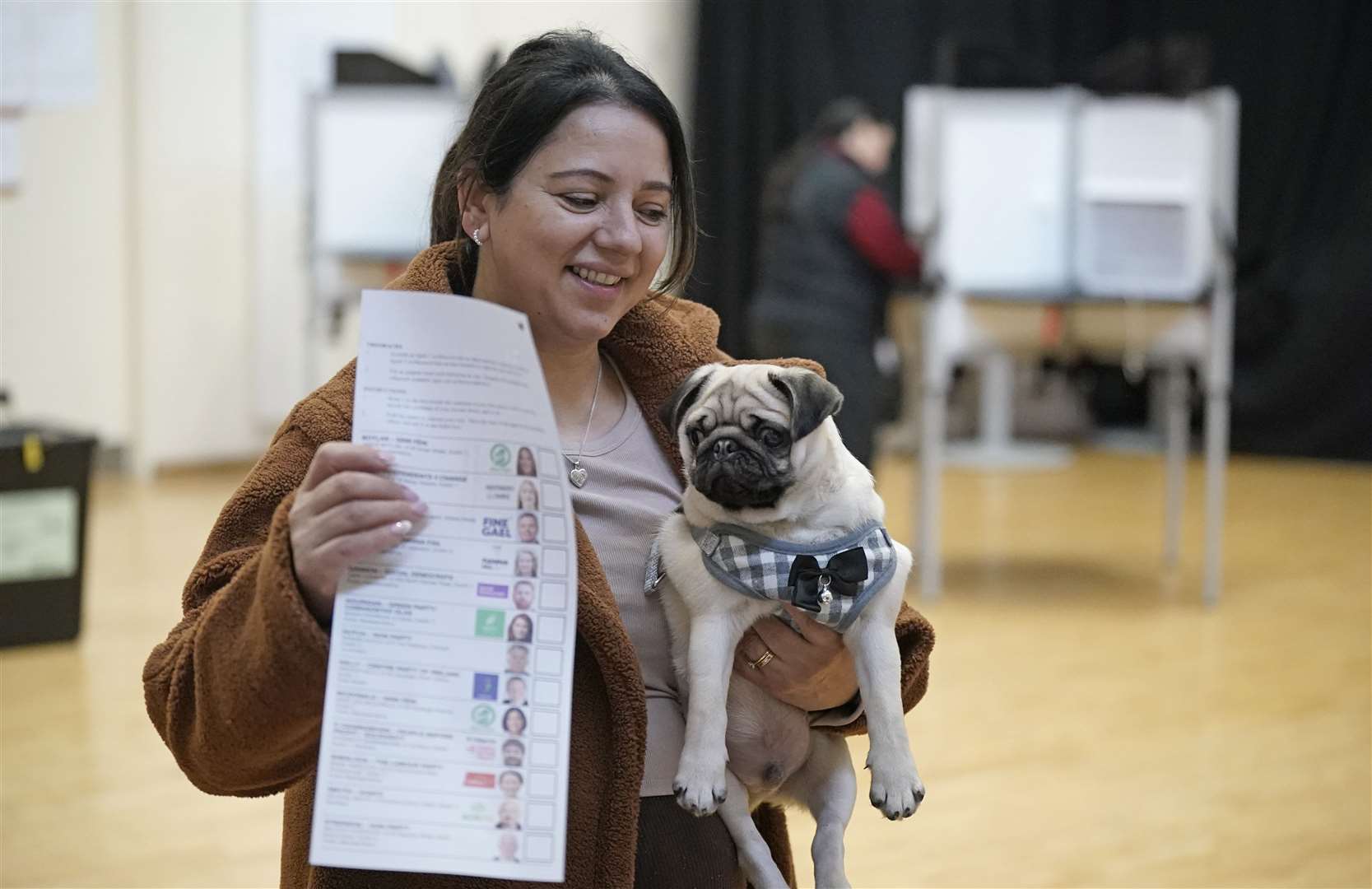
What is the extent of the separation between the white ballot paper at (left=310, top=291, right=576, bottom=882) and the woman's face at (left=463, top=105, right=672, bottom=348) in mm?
287

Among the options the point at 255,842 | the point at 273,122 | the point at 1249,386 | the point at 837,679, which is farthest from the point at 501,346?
the point at 1249,386

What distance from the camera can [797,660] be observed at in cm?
151

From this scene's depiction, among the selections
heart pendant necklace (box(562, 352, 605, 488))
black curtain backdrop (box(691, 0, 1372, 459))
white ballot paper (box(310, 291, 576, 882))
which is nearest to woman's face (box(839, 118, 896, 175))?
black curtain backdrop (box(691, 0, 1372, 459))

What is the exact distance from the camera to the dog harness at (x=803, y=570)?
57.0 inches

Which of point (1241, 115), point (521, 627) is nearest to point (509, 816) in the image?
point (521, 627)

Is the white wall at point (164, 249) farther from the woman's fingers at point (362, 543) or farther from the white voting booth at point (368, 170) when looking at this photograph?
the woman's fingers at point (362, 543)

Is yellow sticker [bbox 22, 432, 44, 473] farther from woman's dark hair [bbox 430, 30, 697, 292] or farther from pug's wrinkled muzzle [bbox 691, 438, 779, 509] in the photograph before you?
pug's wrinkled muzzle [bbox 691, 438, 779, 509]

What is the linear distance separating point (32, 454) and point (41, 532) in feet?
0.69

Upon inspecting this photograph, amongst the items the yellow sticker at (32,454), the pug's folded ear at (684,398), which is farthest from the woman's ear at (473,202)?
the yellow sticker at (32,454)

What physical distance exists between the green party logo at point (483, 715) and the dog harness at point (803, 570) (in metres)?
0.37

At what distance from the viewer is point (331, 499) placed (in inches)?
45.3

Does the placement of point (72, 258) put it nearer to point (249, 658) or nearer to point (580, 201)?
point (580, 201)

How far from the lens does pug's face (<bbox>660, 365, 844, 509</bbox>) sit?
142 centimetres

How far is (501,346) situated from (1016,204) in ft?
13.3
